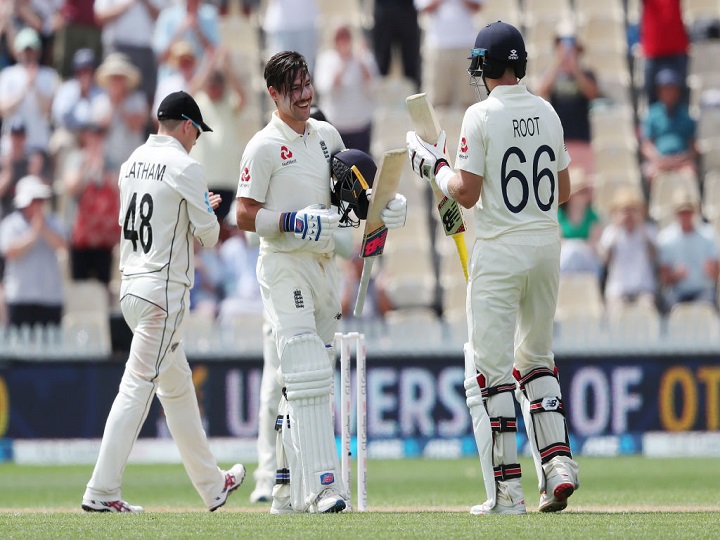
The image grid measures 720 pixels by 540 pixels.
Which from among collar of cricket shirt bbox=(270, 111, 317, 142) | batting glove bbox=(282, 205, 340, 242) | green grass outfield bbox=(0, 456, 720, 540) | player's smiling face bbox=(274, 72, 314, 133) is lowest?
green grass outfield bbox=(0, 456, 720, 540)

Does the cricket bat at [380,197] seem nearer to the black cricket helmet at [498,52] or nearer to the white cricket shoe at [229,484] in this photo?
the black cricket helmet at [498,52]

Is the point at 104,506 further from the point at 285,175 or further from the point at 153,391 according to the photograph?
the point at 285,175

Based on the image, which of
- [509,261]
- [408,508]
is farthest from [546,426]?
[408,508]

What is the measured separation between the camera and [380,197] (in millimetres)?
7117

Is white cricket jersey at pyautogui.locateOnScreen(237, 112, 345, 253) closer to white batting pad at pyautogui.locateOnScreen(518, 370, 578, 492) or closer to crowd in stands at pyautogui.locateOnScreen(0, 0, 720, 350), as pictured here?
white batting pad at pyautogui.locateOnScreen(518, 370, 578, 492)

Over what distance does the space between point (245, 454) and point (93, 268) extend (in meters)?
2.67

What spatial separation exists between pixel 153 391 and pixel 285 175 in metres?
1.38

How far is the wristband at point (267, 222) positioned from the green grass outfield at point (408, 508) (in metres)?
1.39

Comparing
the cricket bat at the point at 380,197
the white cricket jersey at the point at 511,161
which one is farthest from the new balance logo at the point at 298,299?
the white cricket jersey at the point at 511,161

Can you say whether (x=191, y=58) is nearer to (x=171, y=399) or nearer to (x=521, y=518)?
(x=171, y=399)

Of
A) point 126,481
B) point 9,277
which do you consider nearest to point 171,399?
point 126,481

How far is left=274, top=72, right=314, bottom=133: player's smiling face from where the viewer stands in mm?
7203

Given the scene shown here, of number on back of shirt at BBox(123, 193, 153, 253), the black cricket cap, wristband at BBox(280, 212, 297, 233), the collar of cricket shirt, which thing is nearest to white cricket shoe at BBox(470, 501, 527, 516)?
wristband at BBox(280, 212, 297, 233)

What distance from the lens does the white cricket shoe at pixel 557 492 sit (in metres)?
6.86
